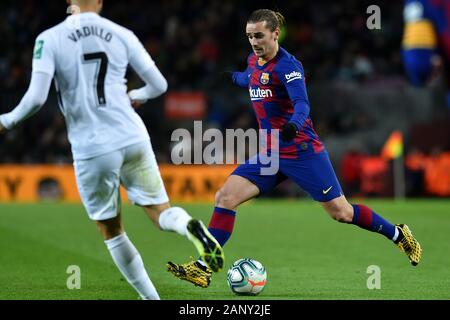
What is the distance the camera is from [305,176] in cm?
689

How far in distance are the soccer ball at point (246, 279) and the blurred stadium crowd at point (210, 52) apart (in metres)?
12.9

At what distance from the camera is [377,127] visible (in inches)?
802

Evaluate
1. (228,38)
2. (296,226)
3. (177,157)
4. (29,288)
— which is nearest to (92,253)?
(29,288)

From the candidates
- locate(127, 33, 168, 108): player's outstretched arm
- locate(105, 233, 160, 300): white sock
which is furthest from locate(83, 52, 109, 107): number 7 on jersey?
Result: locate(105, 233, 160, 300): white sock

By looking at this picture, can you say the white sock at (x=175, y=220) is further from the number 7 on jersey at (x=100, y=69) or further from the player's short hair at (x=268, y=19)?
the player's short hair at (x=268, y=19)

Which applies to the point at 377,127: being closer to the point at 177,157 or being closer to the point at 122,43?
the point at 177,157

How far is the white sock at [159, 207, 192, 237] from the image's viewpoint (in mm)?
4988

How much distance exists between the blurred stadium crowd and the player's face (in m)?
12.7

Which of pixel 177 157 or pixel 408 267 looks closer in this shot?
pixel 408 267

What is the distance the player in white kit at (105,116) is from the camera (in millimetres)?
4953

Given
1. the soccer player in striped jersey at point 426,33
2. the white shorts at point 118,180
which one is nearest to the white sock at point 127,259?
the white shorts at point 118,180

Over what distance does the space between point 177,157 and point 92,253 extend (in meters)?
9.75

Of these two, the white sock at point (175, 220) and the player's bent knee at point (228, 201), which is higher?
the white sock at point (175, 220)
